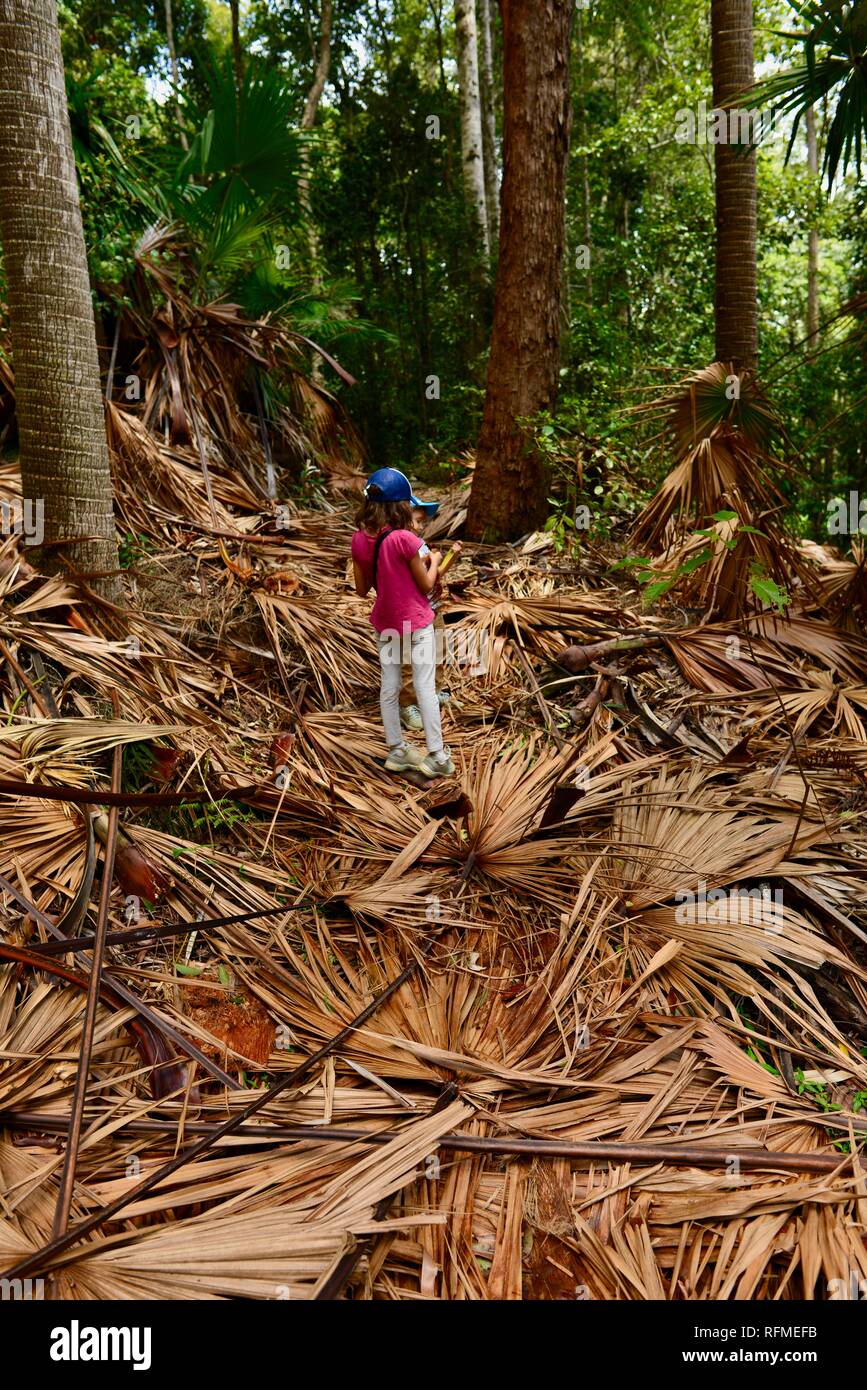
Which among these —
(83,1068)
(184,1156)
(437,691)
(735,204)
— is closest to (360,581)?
(437,691)

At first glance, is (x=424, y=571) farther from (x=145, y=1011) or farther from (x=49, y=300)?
(x=145, y=1011)

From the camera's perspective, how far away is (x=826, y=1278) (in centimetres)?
166

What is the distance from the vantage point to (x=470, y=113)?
8.69 m

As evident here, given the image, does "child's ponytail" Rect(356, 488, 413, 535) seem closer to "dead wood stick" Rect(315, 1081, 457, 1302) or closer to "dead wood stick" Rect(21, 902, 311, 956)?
"dead wood stick" Rect(21, 902, 311, 956)

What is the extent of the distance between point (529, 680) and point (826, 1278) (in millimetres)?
2472

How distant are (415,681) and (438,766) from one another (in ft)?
1.16

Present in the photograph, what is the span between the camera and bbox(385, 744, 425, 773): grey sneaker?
136 inches

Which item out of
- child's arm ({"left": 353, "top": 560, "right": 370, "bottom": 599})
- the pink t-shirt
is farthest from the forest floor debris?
the pink t-shirt

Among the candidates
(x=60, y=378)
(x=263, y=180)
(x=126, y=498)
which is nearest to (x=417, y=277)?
(x=263, y=180)

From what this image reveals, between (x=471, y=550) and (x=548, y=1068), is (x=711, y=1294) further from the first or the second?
(x=471, y=550)

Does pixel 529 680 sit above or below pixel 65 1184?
above

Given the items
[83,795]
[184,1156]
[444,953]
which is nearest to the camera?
[184,1156]

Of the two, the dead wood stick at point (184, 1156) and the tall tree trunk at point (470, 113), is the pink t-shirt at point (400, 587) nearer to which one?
the dead wood stick at point (184, 1156)

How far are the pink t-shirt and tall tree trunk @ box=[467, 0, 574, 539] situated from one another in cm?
183
